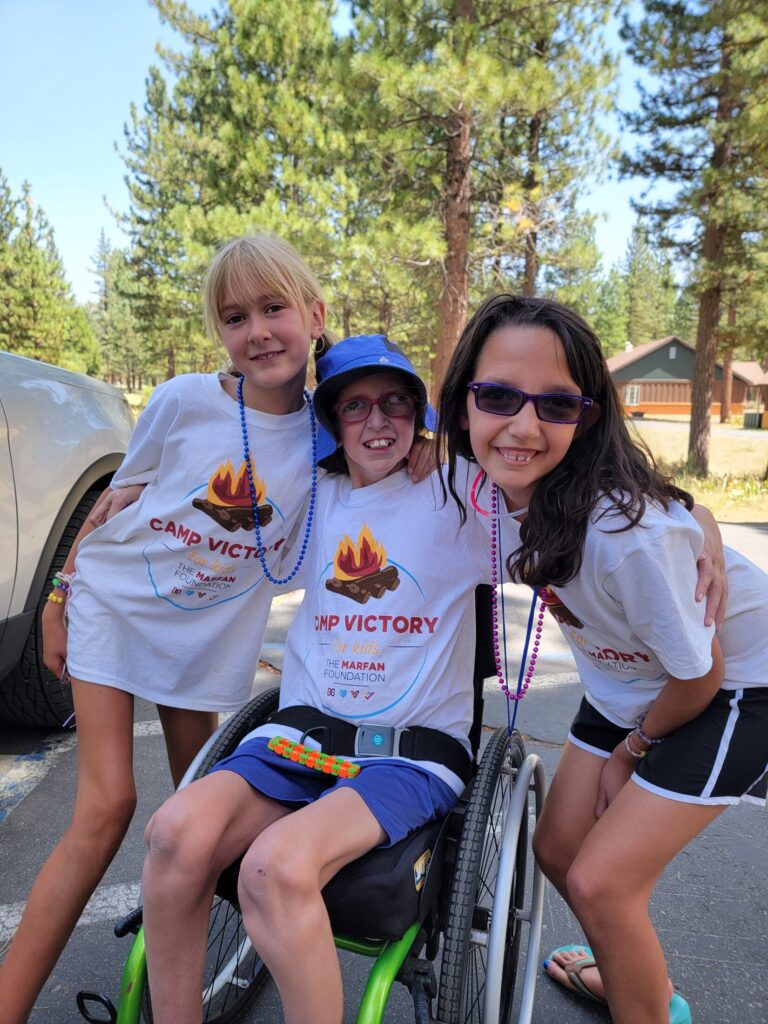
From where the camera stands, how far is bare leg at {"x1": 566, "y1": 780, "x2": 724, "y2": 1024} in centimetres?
154

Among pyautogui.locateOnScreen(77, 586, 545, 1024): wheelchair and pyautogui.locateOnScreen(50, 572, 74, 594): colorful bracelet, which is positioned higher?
pyautogui.locateOnScreen(50, 572, 74, 594): colorful bracelet

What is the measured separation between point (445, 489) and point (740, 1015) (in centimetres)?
151

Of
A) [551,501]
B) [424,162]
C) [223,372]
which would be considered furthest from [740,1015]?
[424,162]

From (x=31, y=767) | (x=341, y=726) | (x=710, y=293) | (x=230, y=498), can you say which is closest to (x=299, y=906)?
(x=341, y=726)

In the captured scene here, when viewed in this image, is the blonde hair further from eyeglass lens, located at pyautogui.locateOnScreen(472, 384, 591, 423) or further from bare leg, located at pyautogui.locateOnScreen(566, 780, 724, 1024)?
bare leg, located at pyautogui.locateOnScreen(566, 780, 724, 1024)

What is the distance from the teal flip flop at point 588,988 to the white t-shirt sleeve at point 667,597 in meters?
0.90

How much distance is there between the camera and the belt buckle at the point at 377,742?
1.64 m

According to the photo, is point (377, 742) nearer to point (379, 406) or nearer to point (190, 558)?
point (190, 558)

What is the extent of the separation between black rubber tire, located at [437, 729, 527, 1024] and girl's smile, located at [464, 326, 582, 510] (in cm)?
60

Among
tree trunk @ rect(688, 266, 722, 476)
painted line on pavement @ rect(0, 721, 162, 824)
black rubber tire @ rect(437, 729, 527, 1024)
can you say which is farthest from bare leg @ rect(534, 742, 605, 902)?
tree trunk @ rect(688, 266, 722, 476)

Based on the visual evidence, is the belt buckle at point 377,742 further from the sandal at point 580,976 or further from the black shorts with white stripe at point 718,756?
the sandal at point 580,976

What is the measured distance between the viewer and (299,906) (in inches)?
50.3

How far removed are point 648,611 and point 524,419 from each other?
1.46ft

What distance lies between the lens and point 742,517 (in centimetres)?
957
